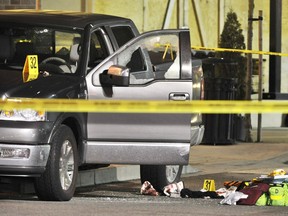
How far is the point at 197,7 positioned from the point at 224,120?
6.95m

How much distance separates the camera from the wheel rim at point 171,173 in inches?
579

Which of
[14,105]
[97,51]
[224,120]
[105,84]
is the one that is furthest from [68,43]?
[224,120]

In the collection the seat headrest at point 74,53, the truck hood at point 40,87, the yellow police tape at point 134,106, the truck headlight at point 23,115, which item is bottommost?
the truck headlight at point 23,115

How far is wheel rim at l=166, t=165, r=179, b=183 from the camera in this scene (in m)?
14.7

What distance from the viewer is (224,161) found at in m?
19.5

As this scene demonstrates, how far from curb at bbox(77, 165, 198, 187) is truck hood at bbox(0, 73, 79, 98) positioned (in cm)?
229

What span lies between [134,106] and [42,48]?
247 cm

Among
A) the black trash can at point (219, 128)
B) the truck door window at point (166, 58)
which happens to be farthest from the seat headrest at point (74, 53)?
the black trash can at point (219, 128)

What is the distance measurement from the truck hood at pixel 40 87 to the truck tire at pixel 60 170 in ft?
1.17

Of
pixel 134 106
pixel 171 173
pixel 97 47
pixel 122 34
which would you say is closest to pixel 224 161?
pixel 171 173

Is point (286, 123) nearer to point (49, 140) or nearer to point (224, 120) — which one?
point (224, 120)

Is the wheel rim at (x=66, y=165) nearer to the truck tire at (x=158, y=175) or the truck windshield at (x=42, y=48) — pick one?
the truck windshield at (x=42, y=48)

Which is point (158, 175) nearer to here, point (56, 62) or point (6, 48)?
point (56, 62)

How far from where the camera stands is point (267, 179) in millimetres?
13328
